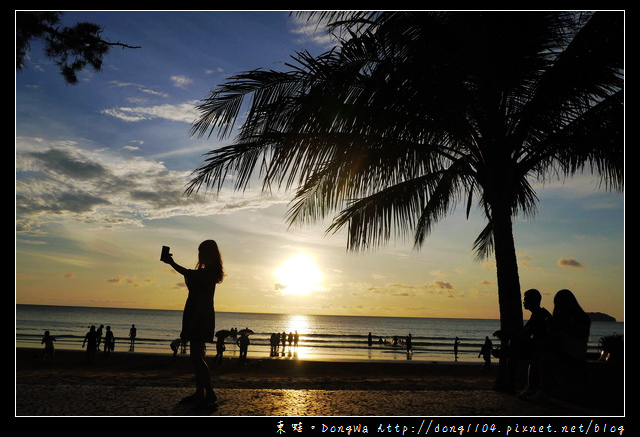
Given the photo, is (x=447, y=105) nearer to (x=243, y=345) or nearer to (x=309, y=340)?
(x=243, y=345)

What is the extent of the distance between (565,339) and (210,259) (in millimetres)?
4038

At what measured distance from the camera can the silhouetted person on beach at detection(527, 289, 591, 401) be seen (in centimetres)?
536

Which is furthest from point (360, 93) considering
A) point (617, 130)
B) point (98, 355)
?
point (98, 355)

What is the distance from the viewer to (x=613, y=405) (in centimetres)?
539

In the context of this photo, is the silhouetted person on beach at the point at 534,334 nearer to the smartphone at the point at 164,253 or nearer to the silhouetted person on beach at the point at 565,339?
the silhouetted person on beach at the point at 565,339

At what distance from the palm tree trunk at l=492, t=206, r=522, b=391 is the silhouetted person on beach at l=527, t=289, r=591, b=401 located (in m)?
0.91

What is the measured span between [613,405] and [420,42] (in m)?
4.80

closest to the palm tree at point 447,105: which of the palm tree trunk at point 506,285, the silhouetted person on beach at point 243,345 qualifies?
the palm tree trunk at point 506,285

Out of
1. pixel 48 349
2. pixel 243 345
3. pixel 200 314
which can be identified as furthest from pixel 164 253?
pixel 48 349

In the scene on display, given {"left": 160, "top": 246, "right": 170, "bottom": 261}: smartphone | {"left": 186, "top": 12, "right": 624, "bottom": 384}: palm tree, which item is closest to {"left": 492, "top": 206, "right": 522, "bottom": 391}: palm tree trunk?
{"left": 186, "top": 12, "right": 624, "bottom": 384}: palm tree

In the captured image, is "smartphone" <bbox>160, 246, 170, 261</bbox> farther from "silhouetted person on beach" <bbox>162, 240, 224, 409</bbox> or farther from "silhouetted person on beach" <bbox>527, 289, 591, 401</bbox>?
"silhouetted person on beach" <bbox>527, 289, 591, 401</bbox>

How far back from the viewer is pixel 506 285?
658 cm

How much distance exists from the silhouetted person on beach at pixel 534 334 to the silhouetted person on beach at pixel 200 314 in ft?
12.0
